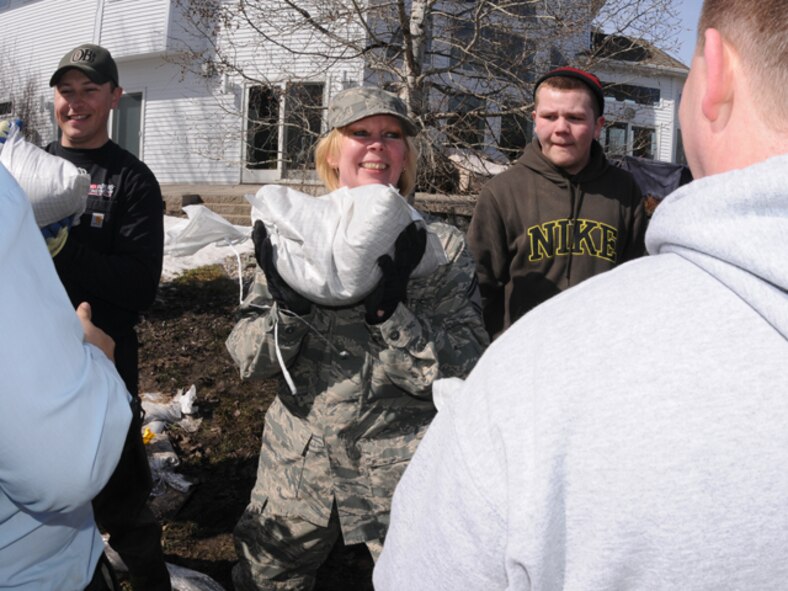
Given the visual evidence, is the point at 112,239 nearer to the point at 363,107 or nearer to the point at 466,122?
the point at 363,107

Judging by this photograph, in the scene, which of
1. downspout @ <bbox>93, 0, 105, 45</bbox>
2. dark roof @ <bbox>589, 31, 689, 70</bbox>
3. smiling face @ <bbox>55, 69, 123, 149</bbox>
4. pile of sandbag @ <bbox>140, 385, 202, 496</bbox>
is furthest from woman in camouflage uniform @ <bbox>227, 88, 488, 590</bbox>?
downspout @ <bbox>93, 0, 105, 45</bbox>

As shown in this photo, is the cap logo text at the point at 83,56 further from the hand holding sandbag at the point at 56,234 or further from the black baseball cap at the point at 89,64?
the hand holding sandbag at the point at 56,234

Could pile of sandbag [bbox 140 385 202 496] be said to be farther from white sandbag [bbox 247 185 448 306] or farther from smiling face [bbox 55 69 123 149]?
white sandbag [bbox 247 185 448 306]

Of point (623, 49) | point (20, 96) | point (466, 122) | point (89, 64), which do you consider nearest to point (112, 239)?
point (89, 64)

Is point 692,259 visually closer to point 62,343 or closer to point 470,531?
point 470,531

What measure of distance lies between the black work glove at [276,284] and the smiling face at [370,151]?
18.2 inches

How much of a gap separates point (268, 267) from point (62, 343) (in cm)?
108

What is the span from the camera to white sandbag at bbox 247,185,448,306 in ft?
6.47

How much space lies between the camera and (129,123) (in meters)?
17.2

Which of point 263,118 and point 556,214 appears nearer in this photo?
point 556,214

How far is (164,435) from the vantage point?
4.19 m

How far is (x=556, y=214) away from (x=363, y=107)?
3.34ft

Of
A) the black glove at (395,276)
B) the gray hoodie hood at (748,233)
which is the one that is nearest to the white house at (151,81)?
the black glove at (395,276)

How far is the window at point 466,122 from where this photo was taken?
21.7 feet
